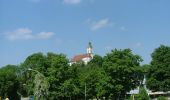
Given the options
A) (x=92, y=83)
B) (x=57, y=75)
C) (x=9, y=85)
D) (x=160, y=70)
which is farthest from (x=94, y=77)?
(x=9, y=85)

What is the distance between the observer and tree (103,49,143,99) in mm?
76000

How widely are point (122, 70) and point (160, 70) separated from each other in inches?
506

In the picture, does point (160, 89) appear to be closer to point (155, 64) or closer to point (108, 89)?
point (155, 64)

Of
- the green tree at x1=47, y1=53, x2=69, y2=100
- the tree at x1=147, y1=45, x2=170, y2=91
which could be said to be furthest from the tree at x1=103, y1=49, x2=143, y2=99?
the green tree at x1=47, y1=53, x2=69, y2=100

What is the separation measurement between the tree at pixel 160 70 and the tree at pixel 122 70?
7551mm

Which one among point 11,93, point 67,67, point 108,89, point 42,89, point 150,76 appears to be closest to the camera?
point 42,89

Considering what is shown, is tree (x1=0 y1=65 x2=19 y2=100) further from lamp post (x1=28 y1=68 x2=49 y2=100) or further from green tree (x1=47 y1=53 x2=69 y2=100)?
lamp post (x1=28 y1=68 x2=49 y2=100)

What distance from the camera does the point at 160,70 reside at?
85.4 metres

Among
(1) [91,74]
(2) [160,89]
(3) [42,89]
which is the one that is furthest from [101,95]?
(3) [42,89]

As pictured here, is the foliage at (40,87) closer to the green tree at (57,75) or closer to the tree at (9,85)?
the green tree at (57,75)

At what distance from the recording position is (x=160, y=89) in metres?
86.6

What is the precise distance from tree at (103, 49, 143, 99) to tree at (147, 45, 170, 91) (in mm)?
7551

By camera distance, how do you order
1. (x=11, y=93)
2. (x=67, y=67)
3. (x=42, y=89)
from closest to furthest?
1. (x=42, y=89)
2. (x=67, y=67)
3. (x=11, y=93)

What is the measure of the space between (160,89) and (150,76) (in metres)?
4.03
